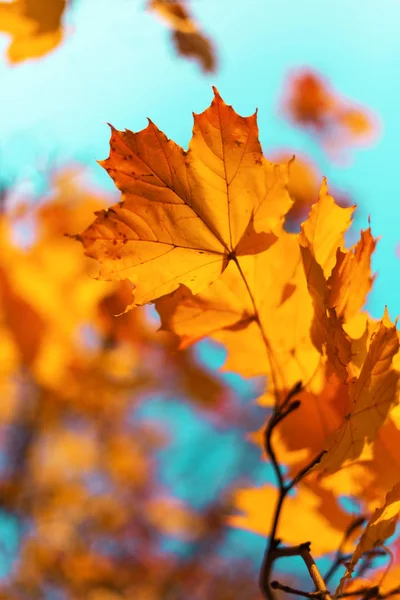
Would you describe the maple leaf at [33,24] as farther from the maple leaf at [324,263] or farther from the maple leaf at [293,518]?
the maple leaf at [293,518]

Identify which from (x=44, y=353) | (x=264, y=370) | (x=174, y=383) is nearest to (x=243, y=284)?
(x=264, y=370)

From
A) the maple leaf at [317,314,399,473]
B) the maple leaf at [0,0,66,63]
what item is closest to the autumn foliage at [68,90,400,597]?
the maple leaf at [317,314,399,473]

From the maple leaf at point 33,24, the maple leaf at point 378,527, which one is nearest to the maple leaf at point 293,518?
the maple leaf at point 378,527

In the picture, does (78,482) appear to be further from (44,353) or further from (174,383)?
(44,353)

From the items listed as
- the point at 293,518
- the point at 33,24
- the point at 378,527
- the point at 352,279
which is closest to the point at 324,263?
the point at 352,279

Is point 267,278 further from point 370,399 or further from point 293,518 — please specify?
point 293,518

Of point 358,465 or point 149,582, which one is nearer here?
point 358,465

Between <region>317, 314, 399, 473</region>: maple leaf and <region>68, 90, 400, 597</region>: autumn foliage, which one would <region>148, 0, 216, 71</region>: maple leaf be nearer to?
<region>68, 90, 400, 597</region>: autumn foliage
